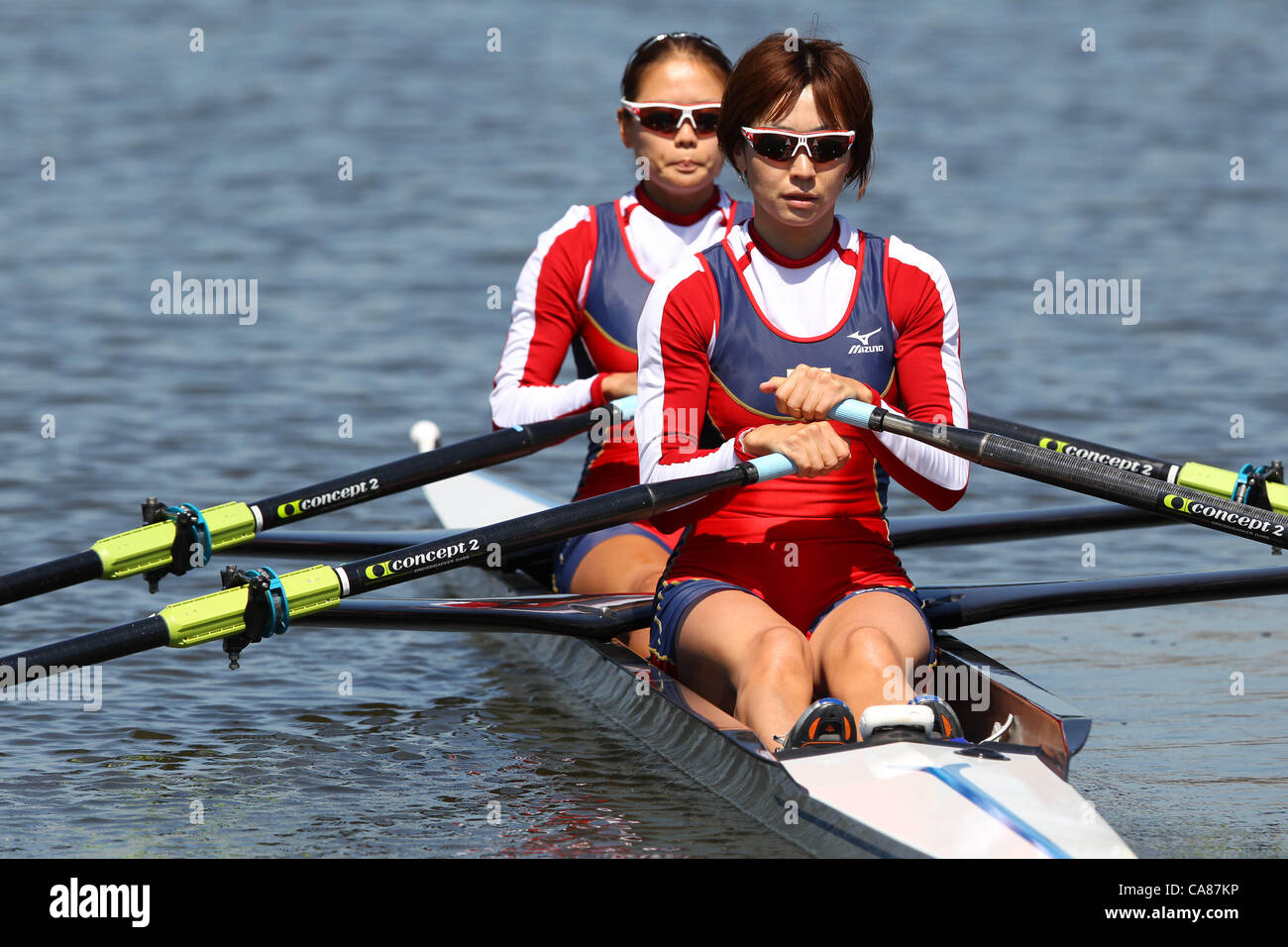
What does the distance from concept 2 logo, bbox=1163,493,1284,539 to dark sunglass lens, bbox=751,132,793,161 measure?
1.37 m

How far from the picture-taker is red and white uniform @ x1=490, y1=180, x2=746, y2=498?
6.50 m

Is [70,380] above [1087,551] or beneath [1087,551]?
above

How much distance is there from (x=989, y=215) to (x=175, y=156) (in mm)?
7474

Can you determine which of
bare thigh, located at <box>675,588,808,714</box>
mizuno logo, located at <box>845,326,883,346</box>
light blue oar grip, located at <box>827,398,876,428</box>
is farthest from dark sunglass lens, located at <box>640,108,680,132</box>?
bare thigh, located at <box>675,588,808,714</box>

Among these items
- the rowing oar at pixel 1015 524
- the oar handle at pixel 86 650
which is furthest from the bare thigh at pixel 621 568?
the oar handle at pixel 86 650

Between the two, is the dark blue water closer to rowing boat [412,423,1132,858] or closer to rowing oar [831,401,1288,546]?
rowing boat [412,423,1132,858]

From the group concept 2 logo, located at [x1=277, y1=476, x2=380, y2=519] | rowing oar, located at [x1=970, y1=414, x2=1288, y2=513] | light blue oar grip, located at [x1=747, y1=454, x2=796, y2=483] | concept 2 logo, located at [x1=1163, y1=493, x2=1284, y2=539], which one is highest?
light blue oar grip, located at [x1=747, y1=454, x2=796, y2=483]

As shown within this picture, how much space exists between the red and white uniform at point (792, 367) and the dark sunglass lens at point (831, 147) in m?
0.31

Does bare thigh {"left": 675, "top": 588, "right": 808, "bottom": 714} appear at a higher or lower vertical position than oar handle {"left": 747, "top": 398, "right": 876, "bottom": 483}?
lower

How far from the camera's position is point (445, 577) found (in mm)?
8484

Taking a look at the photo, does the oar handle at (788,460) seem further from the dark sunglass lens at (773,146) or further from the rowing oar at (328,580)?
the dark sunglass lens at (773,146)

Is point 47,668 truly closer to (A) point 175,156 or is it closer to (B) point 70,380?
(B) point 70,380

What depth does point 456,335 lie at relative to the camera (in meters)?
12.7

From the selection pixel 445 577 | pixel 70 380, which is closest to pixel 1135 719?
pixel 445 577
